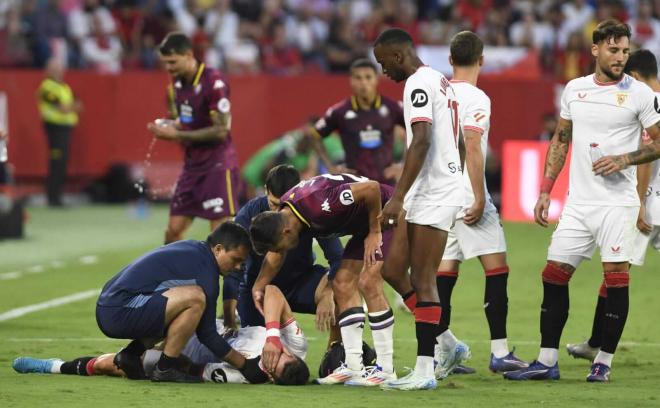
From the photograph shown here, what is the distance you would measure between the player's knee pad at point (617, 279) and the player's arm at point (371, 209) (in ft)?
5.08

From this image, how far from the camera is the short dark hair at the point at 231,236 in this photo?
27.2 feet

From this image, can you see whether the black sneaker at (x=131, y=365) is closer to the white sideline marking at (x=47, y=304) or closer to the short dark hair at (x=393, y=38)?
the short dark hair at (x=393, y=38)

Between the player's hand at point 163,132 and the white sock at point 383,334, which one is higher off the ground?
the player's hand at point 163,132

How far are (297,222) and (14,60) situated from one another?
16146 millimetres

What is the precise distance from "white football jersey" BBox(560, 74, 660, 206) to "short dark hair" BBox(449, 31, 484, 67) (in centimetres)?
69

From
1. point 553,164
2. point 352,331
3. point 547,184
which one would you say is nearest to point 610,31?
point 553,164

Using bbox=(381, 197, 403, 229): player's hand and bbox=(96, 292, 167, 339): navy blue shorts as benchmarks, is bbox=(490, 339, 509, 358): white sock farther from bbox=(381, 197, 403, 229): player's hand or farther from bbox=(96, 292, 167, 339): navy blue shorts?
bbox=(96, 292, 167, 339): navy blue shorts

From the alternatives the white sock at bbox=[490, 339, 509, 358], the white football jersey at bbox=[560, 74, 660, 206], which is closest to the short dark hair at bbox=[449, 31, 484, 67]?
the white football jersey at bbox=[560, 74, 660, 206]

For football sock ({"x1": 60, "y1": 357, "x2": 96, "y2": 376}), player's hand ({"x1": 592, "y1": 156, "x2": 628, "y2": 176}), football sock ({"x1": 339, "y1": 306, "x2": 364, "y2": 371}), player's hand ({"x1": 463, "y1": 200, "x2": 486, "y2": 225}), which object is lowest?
football sock ({"x1": 60, "y1": 357, "x2": 96, "y2": 376})

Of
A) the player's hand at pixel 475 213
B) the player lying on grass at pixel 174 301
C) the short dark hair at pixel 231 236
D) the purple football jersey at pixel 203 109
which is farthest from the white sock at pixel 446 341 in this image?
the purple football jersey at pixel 203 109

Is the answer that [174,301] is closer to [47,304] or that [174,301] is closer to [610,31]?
[610,31]

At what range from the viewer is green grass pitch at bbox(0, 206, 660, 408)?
7.82 metres

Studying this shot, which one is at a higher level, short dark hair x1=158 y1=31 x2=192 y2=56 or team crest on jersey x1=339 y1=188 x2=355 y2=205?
short dark hair x1=158 y1=31 x2=192 y2=56

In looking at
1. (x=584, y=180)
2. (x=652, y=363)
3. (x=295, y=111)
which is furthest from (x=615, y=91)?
(x=295, y=111)
